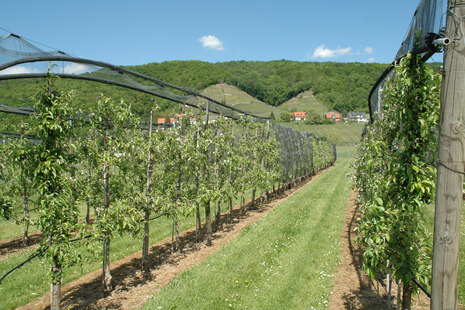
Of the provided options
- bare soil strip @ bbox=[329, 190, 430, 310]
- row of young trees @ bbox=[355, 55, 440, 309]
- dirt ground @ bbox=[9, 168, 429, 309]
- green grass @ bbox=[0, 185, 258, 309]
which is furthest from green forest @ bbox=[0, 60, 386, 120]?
row of young trees @ bbox=[355, 55, 440, 309]

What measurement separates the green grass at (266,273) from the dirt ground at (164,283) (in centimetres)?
29

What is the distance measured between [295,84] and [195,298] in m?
129

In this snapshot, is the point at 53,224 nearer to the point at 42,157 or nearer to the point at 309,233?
the point at 42,157

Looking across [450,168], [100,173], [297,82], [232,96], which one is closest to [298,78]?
[297,82]

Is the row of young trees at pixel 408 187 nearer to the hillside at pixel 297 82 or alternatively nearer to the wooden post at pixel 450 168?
the wooden post at pixel 450 168

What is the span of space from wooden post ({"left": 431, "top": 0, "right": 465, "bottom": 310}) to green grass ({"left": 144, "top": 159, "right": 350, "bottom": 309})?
322 cm

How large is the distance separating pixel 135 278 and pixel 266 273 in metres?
3.01

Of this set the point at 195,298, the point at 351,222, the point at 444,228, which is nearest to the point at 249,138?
the point at 351,222

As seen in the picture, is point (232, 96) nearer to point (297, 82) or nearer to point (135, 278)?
point (135, 278)

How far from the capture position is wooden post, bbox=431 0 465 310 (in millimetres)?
2316

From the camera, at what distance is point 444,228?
2395 mm

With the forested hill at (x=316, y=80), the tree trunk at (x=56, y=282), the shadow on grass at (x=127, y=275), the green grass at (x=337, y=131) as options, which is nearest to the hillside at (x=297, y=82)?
the forested hill at (x=316, y=80)

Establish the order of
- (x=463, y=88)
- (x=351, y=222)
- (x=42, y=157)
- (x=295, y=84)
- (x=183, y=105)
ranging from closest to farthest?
1. (x=463, y=88)
2. (x=42, y=157)
3. (x=183, y=105)
4. (x=351, y=222)
5. (x=295, y=84)

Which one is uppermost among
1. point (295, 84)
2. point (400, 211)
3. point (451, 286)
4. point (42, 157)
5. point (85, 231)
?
point (295, 84)
